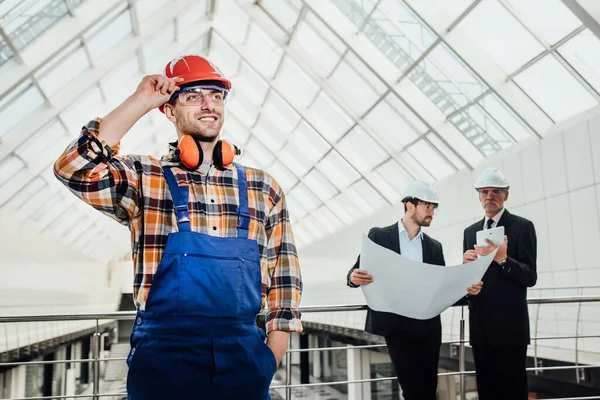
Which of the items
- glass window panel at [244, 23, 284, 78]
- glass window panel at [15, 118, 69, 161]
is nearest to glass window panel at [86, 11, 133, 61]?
glass window panel at [15, 118, 69, 161]

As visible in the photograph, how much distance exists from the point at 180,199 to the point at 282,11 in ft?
39.8

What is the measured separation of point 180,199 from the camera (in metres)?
1.56

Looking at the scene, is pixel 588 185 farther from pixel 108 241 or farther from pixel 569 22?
pixel 108 241

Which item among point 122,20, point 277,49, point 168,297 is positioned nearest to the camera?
point 168,297

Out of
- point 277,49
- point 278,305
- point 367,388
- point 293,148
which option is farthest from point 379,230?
point 293,148

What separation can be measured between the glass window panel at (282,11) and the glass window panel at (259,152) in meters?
9.35

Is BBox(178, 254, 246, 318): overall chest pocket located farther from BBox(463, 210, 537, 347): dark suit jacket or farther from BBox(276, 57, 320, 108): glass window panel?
BBox(276, 57, 320, 108): glass window panel

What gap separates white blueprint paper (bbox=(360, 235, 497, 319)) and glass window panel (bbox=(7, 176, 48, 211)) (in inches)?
573

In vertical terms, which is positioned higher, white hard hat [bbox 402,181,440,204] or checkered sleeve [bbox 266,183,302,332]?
white hard hat [bbox 402,181,440,204]

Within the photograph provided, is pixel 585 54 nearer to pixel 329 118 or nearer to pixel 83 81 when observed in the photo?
pixel 329 118

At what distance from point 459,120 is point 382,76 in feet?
5.89

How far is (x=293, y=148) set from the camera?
66.7 feet

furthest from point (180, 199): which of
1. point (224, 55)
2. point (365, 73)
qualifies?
point (224, 55)

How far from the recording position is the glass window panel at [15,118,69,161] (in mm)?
13305
